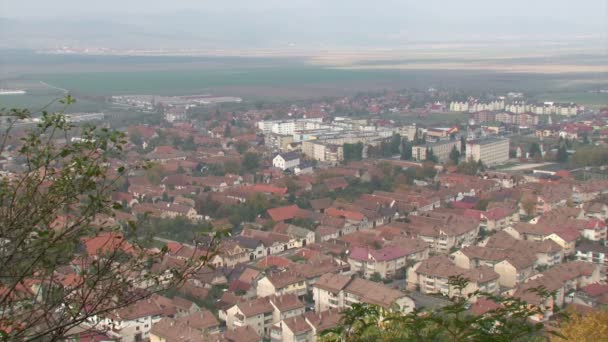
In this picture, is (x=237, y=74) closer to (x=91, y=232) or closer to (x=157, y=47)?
(x=157, y=47)

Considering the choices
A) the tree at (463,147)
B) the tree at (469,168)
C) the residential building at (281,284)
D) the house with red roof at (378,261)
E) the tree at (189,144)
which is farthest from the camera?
the tree at (189,144)

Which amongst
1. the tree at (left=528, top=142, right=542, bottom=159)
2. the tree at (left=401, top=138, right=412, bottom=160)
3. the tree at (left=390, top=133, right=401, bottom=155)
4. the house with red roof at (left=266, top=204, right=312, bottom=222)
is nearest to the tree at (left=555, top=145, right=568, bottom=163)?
the tree at (left=528, top=142, right=542, bottom=159)

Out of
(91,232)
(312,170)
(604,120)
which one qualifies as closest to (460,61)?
(604,120)

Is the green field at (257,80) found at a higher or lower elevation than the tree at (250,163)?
lower

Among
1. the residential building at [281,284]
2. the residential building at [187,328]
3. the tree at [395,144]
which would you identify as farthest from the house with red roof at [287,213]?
the tree at [395,144]

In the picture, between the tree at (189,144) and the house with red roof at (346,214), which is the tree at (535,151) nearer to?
the house with red roof at (346,214)

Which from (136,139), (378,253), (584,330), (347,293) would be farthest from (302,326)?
(136,139)
